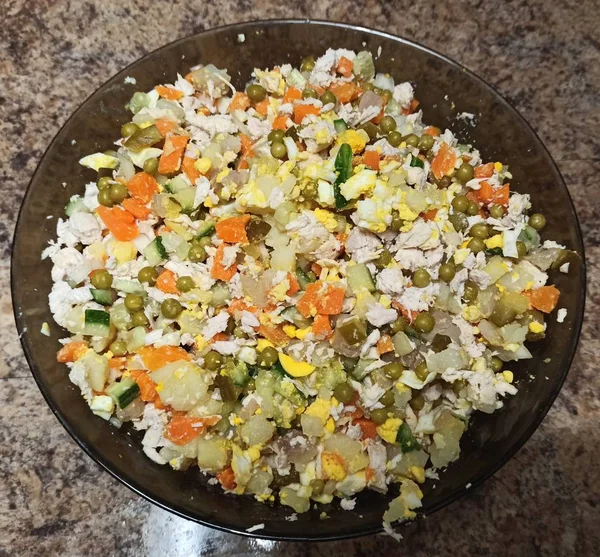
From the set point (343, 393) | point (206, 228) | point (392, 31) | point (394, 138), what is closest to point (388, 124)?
point (394, 138)

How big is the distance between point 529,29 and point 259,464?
210cm

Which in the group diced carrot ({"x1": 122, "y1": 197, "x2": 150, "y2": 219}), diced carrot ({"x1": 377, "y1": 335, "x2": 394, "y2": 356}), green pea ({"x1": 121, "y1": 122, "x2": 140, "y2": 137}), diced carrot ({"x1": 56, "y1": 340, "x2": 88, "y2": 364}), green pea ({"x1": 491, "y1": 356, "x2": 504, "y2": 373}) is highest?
green pea ({"x1": 121, "y1": 122, "x2": 140, "y2": 137})

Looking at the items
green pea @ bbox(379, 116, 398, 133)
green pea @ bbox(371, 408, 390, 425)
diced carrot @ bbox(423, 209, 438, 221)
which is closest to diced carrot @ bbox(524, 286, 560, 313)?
diced carrot @ bbox(423, 209, 438, 221)

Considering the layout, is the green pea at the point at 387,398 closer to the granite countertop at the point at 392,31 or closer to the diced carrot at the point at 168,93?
the granite countertop at the point at 392,31

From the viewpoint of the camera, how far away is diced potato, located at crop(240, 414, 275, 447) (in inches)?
64.5

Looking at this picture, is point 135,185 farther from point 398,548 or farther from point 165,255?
point 398,548

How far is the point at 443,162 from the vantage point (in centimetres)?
190

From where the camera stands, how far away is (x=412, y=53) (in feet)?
6.42

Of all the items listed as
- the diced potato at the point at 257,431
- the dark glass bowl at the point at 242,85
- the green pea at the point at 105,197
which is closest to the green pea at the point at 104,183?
the green pea at the point at 105,197

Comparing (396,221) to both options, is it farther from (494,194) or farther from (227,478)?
(227,478)

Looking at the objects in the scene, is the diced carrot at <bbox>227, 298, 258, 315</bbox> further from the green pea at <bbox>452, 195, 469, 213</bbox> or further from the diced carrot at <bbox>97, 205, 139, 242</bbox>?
the green pea at <bbox>452, 195, 469, 213</bbox>

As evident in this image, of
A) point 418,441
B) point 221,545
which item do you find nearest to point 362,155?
point 418,441

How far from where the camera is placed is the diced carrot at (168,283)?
1.74m

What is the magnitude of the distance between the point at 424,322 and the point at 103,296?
41.5 inches
